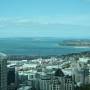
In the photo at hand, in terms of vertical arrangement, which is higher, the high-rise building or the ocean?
the ocean

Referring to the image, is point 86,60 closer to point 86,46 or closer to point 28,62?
point 28,62

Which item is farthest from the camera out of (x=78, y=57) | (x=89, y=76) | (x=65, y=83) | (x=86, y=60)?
(x=78, y=57)

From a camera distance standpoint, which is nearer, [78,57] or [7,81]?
[7,81]

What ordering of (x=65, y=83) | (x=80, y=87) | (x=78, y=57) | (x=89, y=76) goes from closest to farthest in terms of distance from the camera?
(x=65, y=83)
(x=80, y=87)
(x=89, y=76)
(x=78, y=57)

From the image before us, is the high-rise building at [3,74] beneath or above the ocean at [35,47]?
beneath

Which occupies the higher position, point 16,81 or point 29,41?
point 29,41

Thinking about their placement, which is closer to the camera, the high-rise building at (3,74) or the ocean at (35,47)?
the high-rise building at (3,74)

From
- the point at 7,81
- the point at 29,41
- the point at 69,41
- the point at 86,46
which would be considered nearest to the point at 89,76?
the point at 7,81

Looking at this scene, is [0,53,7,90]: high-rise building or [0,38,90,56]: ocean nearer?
[0,53,7,90]: high-rise building
